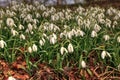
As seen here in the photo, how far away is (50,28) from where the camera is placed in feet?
21.3

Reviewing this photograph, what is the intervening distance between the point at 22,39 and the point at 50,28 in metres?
0.59

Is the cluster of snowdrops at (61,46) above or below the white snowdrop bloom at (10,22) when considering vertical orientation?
below

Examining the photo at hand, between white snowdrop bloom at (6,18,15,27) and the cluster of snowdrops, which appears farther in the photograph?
white snowdrop bloom at (6,18,15,27)

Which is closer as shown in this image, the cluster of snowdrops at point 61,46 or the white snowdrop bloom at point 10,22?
the cluster of snowdrops at point 61,46

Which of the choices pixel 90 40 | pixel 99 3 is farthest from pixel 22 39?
pixel 99 3

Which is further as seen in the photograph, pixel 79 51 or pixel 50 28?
pixel 50 28

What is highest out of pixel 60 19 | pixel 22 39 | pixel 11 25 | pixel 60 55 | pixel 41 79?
pixel 60 19

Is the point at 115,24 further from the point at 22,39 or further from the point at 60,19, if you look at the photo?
the point at 22,39

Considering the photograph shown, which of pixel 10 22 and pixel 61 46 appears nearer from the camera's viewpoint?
pixel 61 46

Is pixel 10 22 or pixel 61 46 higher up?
pixel 10 22

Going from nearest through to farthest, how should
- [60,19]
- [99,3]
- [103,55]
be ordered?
[103,55] → [60,19] → [99,3]

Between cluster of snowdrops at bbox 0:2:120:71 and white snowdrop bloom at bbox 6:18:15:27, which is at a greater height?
white snowdrop bloom at bbox 6:18:15:27

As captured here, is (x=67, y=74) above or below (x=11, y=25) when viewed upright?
below

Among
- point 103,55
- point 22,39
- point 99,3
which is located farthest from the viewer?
A: point 99,3
